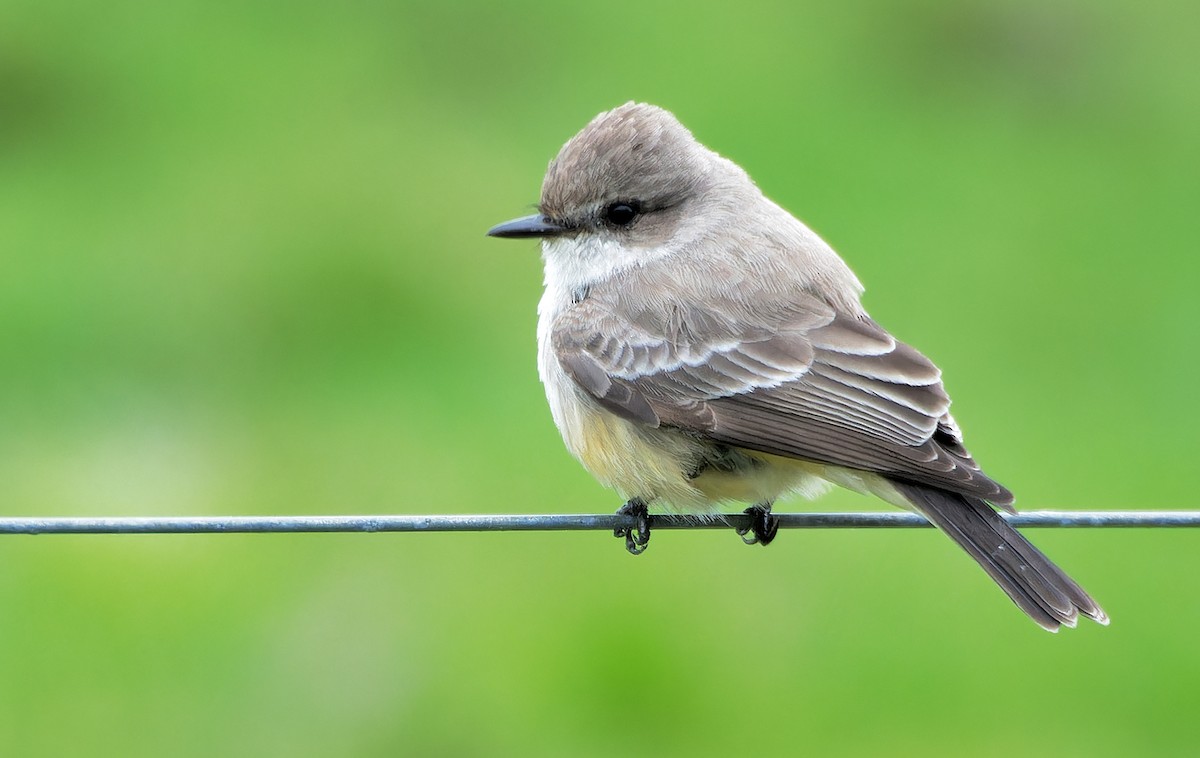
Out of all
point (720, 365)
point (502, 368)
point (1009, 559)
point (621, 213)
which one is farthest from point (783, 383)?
point (502, 368)

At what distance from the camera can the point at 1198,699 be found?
8289 millimetres

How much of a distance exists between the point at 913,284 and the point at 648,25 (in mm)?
4193

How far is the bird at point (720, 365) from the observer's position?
554 cm

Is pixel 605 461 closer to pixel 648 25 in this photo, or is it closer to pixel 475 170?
pixel 475 170

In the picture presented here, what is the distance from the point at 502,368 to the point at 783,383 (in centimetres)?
511

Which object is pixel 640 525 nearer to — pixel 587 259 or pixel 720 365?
pixel 720 365

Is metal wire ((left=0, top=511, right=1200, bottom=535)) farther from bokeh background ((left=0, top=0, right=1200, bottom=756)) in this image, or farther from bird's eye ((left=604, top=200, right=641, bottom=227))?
bokeh background ((left=0, top=0, right=1200, bottom=756))

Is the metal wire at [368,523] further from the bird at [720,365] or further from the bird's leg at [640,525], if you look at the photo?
the bird's leg at [640,525]

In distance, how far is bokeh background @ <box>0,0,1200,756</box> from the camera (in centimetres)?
820

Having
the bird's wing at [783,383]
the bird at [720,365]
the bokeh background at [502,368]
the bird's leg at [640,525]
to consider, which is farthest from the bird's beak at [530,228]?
the bokeh background at [502,368]

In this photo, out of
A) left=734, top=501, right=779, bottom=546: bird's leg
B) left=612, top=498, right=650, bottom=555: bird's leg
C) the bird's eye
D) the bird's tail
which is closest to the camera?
the bird's tail

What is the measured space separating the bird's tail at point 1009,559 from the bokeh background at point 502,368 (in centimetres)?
281

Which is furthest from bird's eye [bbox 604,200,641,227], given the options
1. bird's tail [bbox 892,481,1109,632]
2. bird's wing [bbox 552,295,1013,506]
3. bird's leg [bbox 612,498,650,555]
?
bird's tail [bbox 892,481,1109,632]

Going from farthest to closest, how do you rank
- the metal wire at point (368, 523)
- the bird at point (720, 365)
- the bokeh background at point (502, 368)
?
the bokeh background at point (502, 368) → the bird at point (720, 365) → the metal wire at point (368, 523)
